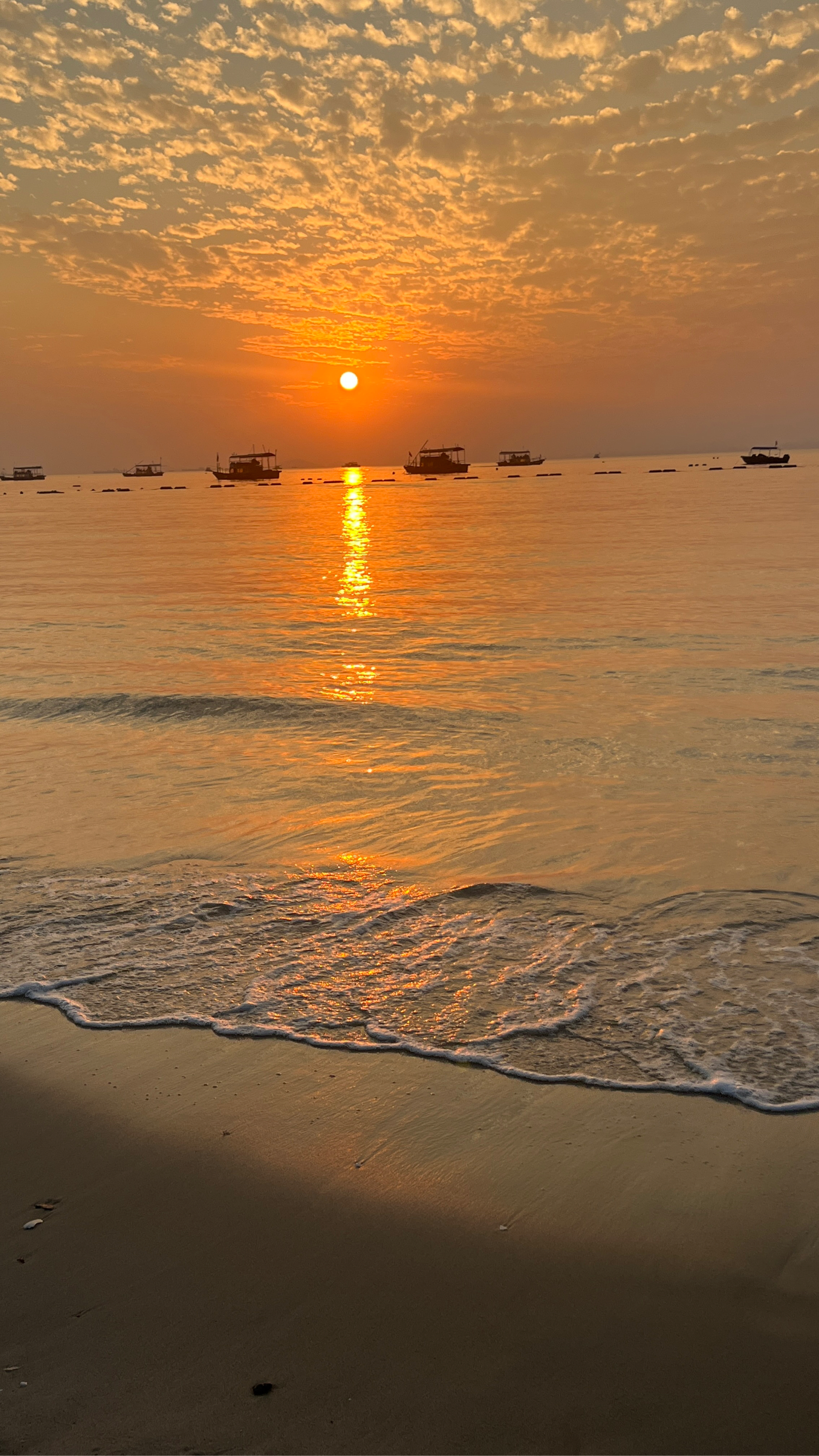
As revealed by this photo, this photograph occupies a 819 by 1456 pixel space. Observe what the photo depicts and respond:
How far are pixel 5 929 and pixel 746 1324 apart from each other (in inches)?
232

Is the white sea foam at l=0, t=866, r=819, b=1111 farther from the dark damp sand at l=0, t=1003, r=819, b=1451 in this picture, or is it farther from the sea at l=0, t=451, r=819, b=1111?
the dark damp sand at l=0, t=1003, r=819, b=1451

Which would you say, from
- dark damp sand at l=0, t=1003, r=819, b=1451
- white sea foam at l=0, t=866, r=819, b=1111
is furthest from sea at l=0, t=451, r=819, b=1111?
dark damp sand at l=0, t=1003, r=819, b=1451

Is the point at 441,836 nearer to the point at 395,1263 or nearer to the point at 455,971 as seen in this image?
the point at 455,971

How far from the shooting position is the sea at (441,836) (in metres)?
5.67

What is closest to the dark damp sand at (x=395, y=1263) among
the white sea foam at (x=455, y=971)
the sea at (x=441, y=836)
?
the white sea foam at (x=455, y=971)

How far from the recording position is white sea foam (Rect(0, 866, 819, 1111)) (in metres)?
5.22

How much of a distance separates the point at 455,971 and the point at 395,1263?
2.66 m

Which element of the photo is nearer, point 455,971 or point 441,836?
point 455,971

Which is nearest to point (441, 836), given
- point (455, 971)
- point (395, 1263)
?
point (455, 971)

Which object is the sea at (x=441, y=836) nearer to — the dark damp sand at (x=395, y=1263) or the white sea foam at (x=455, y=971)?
the white sea foam at (x=455, y=971)

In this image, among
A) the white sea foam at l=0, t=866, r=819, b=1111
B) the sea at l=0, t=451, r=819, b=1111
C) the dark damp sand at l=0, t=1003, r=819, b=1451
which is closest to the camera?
the dark damp sand at l=0, t=1003, r=819, b=1451

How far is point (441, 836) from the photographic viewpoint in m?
8.97

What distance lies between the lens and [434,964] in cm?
636

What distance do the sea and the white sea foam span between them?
0.03 m
